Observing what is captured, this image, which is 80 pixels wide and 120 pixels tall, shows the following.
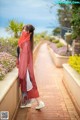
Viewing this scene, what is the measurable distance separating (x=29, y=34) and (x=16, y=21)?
260 inches

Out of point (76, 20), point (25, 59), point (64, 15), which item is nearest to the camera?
point (25, 59)

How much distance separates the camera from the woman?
6395 millimetres

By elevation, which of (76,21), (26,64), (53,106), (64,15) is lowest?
(53,106)

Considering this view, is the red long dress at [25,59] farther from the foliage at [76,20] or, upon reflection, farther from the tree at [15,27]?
the tree at [15,27]

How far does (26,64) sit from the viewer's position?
21.0 ft

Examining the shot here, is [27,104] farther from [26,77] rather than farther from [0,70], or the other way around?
[0,70]

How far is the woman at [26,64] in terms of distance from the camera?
6395mm

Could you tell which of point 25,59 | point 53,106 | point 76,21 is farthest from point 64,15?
point 25,59

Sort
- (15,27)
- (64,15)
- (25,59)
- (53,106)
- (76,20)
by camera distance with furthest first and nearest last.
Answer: (64,15)
(15,27)
(76,20)
(53,106)
(25,59)

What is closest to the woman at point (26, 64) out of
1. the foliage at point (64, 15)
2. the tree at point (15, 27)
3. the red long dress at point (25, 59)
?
the red long dress at point (25, 59)

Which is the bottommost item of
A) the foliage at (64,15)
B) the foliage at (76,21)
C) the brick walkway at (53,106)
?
the brick walkway at (53,106)

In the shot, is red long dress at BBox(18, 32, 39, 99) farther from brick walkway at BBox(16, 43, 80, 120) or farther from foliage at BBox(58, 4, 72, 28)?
foliage at BBox(58, 4, 72, 28)

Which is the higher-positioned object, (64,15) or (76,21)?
(76,21)

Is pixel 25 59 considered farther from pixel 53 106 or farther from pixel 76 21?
pixel 76 21
